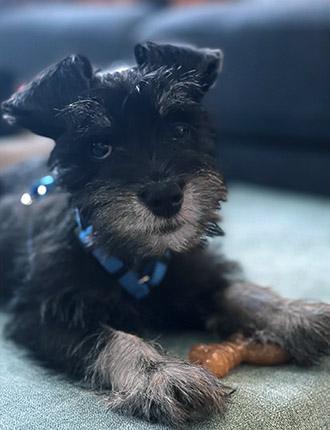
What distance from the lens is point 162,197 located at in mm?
1696

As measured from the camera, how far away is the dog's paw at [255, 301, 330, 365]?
191cm

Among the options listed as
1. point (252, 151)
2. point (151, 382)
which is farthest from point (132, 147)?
point (252, 151)

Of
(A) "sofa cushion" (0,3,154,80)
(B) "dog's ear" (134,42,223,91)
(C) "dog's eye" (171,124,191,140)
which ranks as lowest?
(C) "dog's eye" (171,124,191,140)

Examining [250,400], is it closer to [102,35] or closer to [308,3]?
[308,3]

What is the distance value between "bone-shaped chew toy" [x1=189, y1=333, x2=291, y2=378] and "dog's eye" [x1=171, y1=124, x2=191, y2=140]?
0.66 metres

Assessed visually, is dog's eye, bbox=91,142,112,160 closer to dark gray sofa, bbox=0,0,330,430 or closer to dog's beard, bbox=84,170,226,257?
dog's beard, bbox=84,170,226,257

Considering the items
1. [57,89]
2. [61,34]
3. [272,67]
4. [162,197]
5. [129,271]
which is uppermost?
[61,34]

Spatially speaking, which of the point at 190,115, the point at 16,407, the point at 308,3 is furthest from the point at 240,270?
the point at 308,3

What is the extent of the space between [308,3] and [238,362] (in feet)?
9.97

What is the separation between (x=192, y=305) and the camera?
214 cm

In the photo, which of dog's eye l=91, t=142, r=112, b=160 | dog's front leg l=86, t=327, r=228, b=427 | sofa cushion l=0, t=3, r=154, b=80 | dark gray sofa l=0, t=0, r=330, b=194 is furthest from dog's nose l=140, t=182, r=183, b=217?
sofa cushion l=0, t=3, r=154, b=80

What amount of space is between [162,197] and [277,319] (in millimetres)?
635

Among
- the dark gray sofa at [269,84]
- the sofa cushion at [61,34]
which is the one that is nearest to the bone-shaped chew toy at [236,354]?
the dark gray sofa at [269,84]

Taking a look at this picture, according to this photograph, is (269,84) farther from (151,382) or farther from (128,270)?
(151,382)
